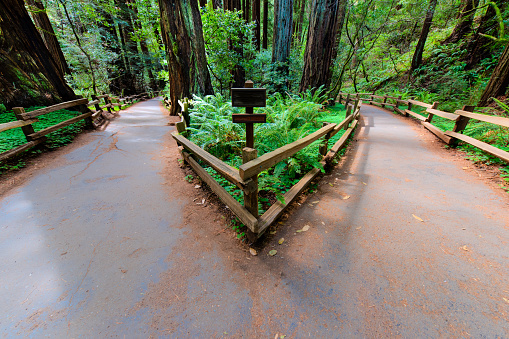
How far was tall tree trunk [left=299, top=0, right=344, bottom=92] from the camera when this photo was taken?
989 cm

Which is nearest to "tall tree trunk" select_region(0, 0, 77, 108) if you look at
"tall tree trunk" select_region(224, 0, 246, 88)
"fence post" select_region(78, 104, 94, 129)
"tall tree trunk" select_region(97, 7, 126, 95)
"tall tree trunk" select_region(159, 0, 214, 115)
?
"fence post" select_region(78, 104, 94, 129)

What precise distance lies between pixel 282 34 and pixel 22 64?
10933mm

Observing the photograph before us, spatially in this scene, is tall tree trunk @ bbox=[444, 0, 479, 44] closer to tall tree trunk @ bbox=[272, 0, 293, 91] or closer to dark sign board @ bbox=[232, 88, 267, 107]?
tall tree trunk @ bbox=[272, 0, 293, 91]

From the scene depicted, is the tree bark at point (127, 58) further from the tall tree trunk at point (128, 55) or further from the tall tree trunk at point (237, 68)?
the tall tree trunk at point (237, 68)

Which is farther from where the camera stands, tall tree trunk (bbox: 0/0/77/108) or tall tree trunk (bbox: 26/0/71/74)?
tall tree trunk (bbox: 26/0/71/74)

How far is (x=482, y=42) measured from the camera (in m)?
10.5

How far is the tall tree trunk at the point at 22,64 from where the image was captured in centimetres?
662

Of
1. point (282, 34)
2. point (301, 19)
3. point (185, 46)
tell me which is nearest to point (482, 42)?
point (282, 34)

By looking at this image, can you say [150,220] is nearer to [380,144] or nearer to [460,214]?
[460,214]

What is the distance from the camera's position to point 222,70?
10797 millimetres

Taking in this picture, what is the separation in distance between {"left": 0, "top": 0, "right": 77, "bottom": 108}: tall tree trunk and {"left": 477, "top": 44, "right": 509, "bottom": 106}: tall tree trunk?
1599cm

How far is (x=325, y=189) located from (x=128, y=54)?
2246 cm

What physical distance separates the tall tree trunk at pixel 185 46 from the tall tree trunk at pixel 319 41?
5.60 m

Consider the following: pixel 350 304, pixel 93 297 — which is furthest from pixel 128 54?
pixel 350 304
